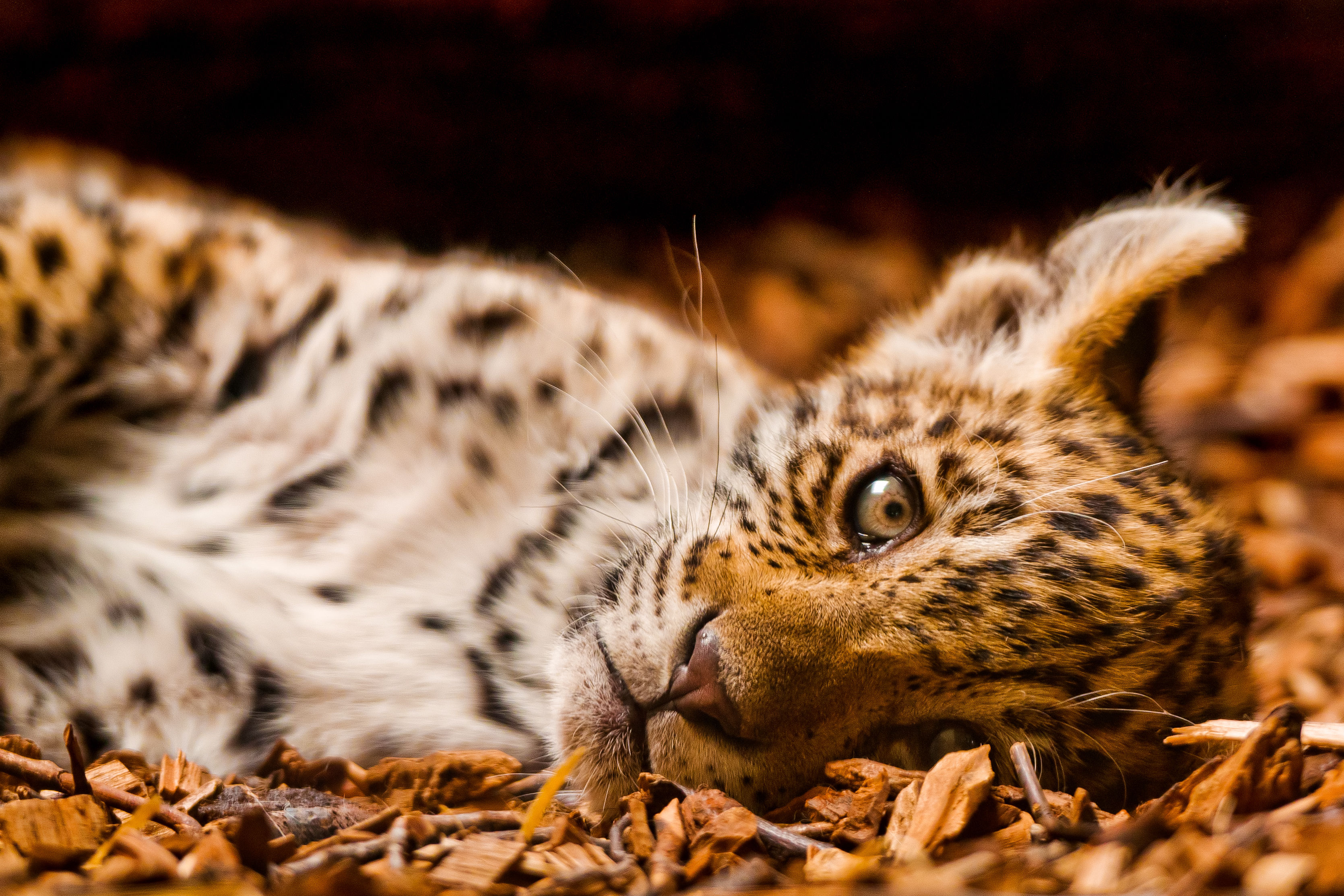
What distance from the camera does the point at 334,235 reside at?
5867 millimetres

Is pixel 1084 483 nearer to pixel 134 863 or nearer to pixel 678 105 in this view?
pixel 134 863

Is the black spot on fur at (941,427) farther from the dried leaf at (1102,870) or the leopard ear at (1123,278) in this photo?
the dried leaf at (1102,870)

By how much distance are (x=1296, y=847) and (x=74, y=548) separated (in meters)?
3.27

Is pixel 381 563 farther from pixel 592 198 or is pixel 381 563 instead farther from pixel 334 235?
pixel 592 198

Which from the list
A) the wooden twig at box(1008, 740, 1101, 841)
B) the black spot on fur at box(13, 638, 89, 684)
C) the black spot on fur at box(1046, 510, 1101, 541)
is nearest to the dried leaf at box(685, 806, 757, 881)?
the wooden twig at box(1008, 740, 1101, 841)

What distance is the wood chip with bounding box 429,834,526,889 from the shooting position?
7.07ft

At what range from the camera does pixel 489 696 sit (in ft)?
11.2

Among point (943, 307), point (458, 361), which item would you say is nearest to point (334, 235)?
point (458, 361)

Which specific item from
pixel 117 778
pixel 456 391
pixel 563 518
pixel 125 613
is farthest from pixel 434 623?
pixel 117 778

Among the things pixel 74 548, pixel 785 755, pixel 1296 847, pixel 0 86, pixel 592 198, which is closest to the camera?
pixel 1296 847

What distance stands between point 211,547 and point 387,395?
0.72 metres

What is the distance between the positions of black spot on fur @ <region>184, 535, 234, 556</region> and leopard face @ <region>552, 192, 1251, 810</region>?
1253 mm

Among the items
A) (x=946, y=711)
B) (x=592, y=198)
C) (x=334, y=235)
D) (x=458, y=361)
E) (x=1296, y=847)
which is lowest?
(x=1296, y=847)

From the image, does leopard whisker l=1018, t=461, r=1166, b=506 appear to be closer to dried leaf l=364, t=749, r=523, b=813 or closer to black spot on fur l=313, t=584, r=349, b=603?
dried leaf l=364, t=749, r=523, b=813
